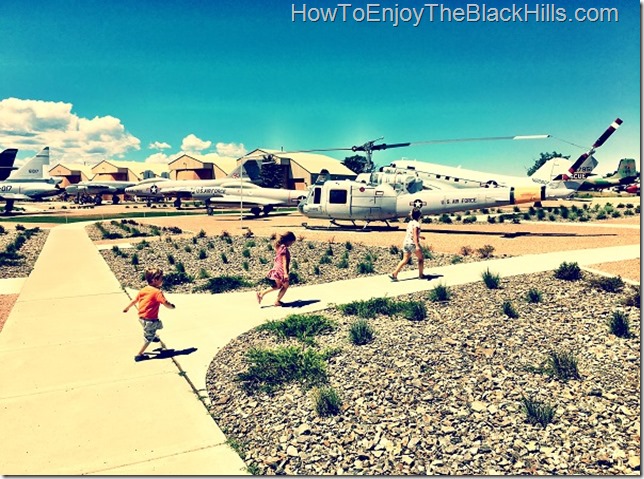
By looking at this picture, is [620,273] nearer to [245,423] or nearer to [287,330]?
[287,330]

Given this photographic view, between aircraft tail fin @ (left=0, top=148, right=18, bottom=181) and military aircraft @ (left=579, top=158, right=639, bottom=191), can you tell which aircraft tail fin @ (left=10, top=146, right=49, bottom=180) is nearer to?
→ aircraft tail fin @ (left=0, top=148, right=18, bottom=181)

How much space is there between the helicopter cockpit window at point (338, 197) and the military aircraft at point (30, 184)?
109 feet

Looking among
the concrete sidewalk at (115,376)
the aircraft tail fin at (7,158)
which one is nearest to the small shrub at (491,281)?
the concrete sidewalk at (115,376)

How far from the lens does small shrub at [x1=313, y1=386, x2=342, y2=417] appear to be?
532 centimetres

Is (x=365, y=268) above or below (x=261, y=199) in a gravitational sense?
below

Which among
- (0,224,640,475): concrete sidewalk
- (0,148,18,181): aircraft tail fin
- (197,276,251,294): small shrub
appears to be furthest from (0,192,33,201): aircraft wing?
(197,276,251,294): small shrub

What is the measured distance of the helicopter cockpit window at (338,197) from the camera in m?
24.1

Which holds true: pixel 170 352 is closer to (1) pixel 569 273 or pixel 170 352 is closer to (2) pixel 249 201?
(1) pixel 569 273

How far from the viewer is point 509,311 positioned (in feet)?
26.9

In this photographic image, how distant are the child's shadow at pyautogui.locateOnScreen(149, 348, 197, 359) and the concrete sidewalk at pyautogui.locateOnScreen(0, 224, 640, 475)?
7cm

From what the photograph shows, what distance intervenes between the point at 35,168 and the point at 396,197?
39348 millimetres

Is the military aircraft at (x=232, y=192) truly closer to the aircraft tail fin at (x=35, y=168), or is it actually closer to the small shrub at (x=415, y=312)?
the aircraft tail fin at (x=35, y=168)

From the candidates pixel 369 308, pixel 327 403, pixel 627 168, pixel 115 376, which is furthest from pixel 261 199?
pixel 627 168

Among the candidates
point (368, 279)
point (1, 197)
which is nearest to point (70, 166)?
point (1, 197)
